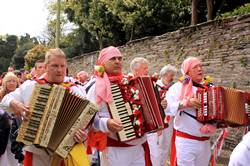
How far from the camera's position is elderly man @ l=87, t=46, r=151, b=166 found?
501cm

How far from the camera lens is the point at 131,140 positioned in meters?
5.09

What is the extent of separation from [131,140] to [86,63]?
60.8ft

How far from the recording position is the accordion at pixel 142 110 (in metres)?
4.97

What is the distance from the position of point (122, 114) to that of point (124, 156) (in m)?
0.50

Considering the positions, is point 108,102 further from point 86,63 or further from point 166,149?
point 86,63

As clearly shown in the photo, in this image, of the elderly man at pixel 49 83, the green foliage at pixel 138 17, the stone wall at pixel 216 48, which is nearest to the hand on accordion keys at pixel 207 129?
the elderly man at pixel 49 83

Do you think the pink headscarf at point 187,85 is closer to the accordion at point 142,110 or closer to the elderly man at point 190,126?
the elderly man at point 190,126

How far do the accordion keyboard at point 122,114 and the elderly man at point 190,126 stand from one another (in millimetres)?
1276

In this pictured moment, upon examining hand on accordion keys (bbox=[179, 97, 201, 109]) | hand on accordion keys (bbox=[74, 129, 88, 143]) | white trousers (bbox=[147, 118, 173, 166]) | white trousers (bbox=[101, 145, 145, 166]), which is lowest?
white trousers (bbox=[147, 118, 173, 166])

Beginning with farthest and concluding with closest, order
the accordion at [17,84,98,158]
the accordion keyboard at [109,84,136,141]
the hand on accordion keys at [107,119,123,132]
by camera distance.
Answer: the accordion keyboard at [109,84,136,141] → the hand on accordion keys at [107,119,123,132] → the accordion at [17,84,98,158]

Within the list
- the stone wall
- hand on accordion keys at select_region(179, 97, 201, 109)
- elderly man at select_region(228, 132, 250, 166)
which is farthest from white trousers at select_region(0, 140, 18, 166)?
the stone wall

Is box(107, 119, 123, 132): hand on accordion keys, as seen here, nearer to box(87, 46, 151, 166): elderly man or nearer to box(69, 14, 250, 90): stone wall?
box(87, 46, 151, 166): elderly man

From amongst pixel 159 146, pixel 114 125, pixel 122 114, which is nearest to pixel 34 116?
pixel 114 125

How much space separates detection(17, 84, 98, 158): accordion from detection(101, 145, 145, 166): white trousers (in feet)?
3.11
